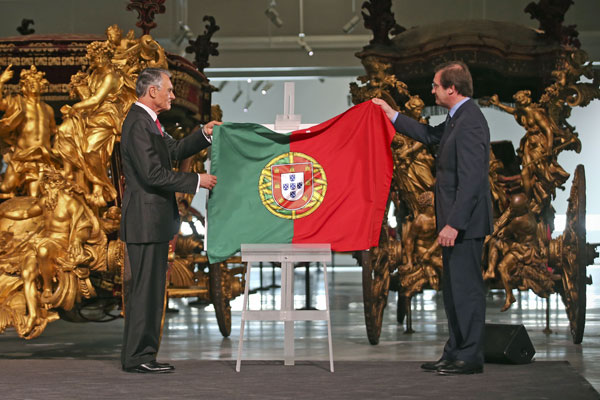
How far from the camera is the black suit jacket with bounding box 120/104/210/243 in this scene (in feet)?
15.8

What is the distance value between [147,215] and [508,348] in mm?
2049

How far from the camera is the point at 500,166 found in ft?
24.2

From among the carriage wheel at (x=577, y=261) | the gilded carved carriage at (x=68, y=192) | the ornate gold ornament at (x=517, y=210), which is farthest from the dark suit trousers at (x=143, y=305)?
the carriage wheel at (x=577, y=261)

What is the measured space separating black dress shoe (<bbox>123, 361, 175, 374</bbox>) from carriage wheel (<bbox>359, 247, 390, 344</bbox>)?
87.5 inches

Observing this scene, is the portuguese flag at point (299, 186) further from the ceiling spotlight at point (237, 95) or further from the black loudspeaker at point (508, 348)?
the ceiling spotlight at point (237, 95)

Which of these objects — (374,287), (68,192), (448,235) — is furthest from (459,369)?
(68,192)

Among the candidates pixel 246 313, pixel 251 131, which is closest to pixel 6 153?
pixel 251 131

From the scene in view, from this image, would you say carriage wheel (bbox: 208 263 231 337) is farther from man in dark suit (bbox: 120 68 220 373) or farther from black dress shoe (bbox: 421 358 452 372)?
black dress shoe (bbox: 421 358 452 372)

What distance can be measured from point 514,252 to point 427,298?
4.56 meters

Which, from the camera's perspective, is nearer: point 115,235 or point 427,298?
point 115,235

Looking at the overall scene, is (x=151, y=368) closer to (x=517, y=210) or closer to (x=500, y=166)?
(x=517, y=210)

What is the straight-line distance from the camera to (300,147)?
536 centimetres

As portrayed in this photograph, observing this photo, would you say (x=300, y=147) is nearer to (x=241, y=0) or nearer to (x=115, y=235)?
(x=115, y=235)

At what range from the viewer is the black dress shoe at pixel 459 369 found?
4621mm
